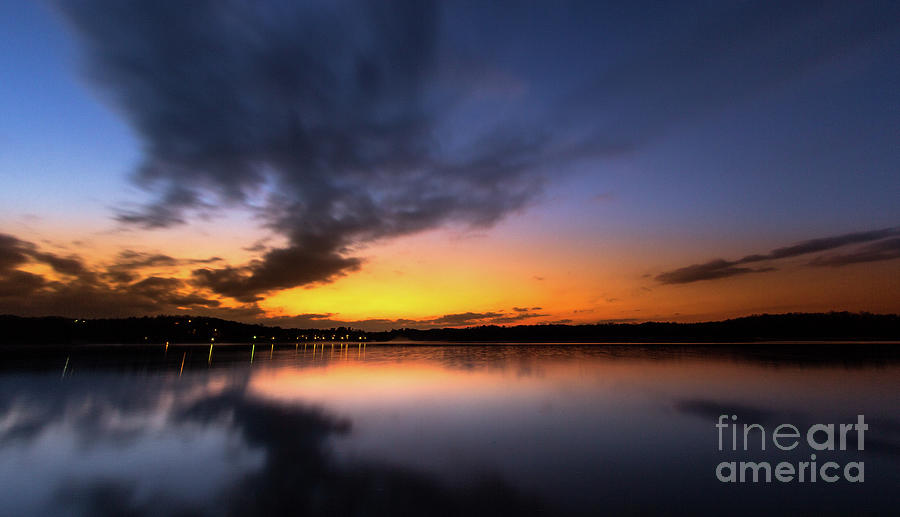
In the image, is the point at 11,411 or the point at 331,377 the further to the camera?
the point at 331,377

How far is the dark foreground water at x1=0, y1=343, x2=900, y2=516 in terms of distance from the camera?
8.09 m

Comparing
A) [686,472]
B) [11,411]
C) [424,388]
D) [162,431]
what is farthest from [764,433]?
[11,411]

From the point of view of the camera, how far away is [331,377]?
3123 centimetres

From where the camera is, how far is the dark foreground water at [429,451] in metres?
8.09

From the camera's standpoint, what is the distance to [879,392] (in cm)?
2169

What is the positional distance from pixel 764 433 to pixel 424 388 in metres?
17.2

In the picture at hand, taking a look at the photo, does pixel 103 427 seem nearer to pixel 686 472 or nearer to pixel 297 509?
pixel 297 509

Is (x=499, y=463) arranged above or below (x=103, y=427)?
above

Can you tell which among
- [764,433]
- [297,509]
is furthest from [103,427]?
[764,433]

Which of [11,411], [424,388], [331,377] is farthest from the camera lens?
[331,377]

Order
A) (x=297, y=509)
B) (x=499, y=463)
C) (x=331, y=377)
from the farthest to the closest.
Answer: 1. (x=331, y=377)
2. (x=499, y=463)
3. (x=297, y=509)

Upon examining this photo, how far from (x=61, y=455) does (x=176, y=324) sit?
181754 millimetres

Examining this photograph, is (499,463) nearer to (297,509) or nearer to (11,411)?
(297,509)

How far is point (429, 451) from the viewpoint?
11750 mm
